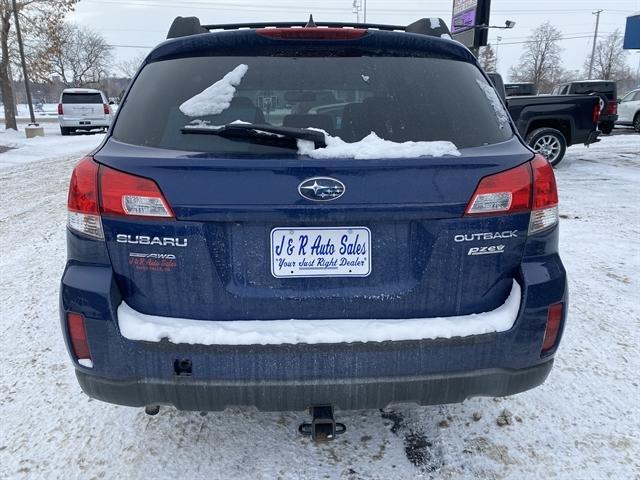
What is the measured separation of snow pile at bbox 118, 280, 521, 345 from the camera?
5.73 ft

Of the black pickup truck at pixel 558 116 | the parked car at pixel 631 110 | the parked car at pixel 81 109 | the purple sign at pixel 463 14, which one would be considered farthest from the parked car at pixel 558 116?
the parked car at pixel 81 109

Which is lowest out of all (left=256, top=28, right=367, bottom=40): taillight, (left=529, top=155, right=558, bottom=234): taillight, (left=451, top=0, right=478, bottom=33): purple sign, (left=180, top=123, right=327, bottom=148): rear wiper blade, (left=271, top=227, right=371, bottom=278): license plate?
(left=271, top=227, right=371, bottom=278): license plate

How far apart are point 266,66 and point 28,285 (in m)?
3.29

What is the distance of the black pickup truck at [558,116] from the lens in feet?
A: 33.6

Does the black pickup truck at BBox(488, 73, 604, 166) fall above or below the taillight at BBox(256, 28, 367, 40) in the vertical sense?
below

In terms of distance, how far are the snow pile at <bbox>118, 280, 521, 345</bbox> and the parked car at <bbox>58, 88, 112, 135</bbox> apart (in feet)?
73.2

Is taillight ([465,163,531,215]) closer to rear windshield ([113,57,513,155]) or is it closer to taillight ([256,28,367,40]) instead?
rear windshield ([113,57,513,155])

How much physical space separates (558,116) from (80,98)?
1976 cm

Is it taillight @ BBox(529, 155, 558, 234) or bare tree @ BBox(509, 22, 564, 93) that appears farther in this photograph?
bare tree @ BBox(509, 22, 564, 93)

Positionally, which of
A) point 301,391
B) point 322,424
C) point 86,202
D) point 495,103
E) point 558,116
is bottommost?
point 322,424

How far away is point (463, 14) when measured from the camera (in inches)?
627

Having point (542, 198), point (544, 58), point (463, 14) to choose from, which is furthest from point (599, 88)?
point (544, 58)

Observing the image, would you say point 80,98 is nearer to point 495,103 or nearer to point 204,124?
point 204,124

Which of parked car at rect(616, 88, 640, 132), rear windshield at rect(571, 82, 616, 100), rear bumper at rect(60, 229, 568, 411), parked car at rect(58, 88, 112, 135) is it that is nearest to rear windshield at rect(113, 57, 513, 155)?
rear bumper at rect(60, 229, 568, 411)
